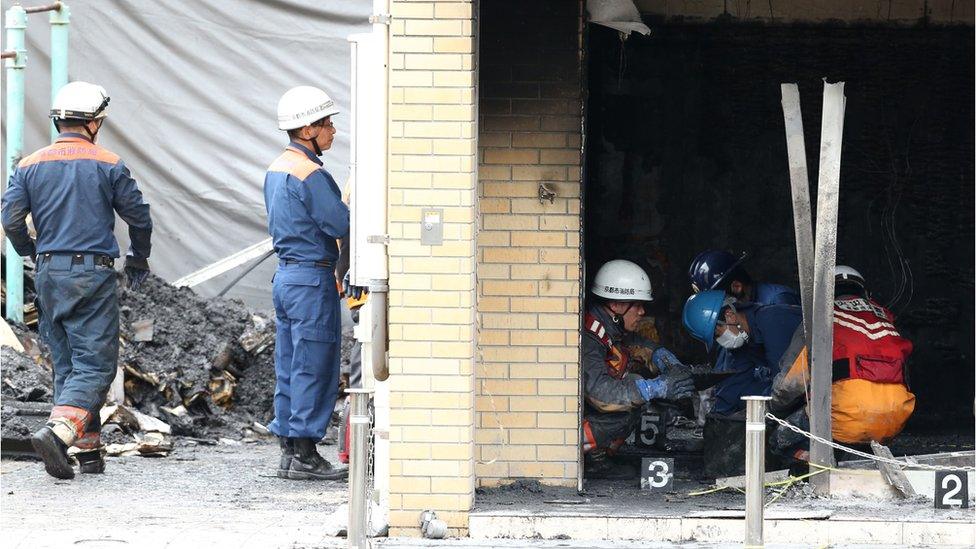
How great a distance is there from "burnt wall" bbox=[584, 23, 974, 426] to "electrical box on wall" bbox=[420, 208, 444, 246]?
9.98 ft

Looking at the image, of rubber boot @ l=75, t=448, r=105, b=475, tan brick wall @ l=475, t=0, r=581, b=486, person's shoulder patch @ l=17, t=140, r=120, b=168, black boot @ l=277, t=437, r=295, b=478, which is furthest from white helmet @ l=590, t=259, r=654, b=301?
rubber boot @ l=75, t=448, r=105, b=475

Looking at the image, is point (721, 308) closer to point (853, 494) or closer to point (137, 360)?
point (853, 494)

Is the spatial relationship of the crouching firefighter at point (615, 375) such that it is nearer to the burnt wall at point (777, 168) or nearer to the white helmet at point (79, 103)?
the burnt wall at point (777, 168)

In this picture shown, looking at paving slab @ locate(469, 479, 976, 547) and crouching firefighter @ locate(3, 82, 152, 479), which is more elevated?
crouching firefighter @ locate(3, 82, 152, 479)

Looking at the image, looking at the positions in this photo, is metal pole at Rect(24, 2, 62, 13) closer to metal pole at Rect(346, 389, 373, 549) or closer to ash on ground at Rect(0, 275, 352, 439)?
ash on ground at Rect(0, 275, 352, 439)

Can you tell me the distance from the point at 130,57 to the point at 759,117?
17.3ft

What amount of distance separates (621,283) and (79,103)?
10.8 feet

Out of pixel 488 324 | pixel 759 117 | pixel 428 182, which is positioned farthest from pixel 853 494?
pixel 759 117

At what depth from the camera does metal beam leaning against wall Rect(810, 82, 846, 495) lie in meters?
7.72

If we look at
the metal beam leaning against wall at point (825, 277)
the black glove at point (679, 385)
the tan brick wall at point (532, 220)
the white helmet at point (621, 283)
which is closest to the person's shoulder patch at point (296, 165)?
the tan brick wall at point (532, 220)

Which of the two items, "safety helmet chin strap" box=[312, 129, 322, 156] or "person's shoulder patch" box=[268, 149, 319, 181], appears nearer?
"person's shoulder patch" box=[268, 149, 319, 181]

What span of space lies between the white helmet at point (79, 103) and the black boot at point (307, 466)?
7.36ft

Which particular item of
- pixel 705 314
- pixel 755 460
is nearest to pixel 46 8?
pixel 705 314

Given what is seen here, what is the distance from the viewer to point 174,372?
11.7 metres
